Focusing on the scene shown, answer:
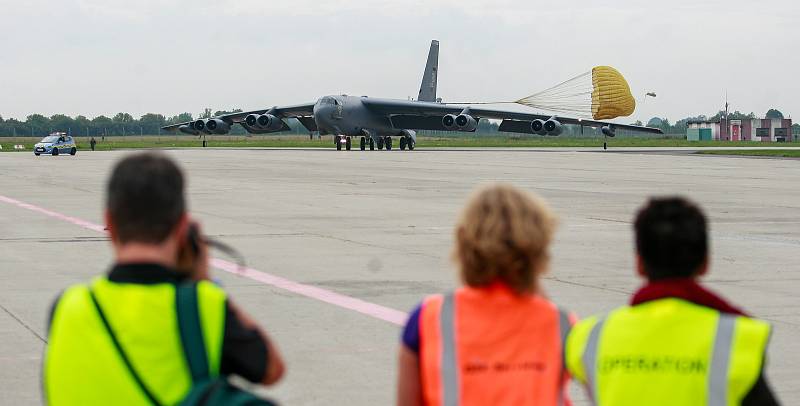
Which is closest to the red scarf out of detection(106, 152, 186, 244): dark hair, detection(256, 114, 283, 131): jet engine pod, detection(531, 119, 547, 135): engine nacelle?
detection(106, 152, 186, 244): dark hair

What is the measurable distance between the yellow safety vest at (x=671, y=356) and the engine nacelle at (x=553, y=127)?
67.4 metres

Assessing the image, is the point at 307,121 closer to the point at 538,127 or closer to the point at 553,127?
the point at 538,127

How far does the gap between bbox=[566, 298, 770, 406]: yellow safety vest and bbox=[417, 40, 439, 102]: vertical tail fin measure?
84499 millimetres

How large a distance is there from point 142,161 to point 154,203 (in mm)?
112

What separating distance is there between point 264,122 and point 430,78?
52.5 ft

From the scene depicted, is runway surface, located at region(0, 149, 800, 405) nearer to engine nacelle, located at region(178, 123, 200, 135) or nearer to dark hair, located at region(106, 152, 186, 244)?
dark hair, located at region(106, 152, 186, 244)

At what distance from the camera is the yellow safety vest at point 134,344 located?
305cm

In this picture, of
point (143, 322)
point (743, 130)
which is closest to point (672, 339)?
point (143, 322)

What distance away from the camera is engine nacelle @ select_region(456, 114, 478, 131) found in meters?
71.8

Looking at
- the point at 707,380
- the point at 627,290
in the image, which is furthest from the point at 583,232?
the point at 707,380

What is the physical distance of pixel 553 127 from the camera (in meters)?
70.8

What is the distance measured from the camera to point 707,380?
131 inches

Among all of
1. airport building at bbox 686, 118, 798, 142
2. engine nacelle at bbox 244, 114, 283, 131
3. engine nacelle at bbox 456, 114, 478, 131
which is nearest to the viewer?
engine nacelle at bbox 456, 114, 478, 131

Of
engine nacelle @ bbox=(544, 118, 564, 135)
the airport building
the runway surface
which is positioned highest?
engine nacelle @ bbox=(544, 118, 564, 135)
